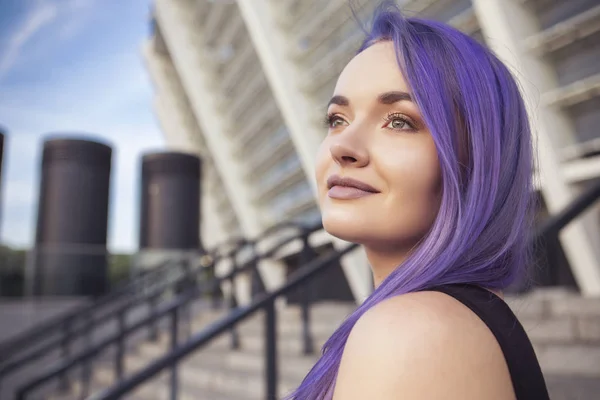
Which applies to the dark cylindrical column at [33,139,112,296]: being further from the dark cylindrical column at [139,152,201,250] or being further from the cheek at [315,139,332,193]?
the cheek at [315,139,332,193]

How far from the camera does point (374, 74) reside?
2.80 ft

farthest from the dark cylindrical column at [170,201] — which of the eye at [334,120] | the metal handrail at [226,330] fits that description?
the eye at [334,120]

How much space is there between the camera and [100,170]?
1052 cm

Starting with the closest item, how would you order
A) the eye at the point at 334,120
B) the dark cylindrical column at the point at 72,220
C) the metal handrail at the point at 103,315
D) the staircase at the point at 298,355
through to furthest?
1. the eye at the point at 334,120
2. the staircase at the point at 298,355
3. the metal handrail at the point at 103,315
4. the dark cylindrical column at the point at 72,220

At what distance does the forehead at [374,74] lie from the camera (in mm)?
836

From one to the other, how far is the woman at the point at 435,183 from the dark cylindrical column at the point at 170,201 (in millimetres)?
11766

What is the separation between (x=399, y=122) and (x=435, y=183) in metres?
0.11

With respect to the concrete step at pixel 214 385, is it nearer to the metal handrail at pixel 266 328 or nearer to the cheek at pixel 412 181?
the metal handrail at pixel 266 328

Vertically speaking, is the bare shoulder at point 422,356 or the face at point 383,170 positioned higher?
the face at point 383,170

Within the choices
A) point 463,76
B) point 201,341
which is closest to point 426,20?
point 463,76

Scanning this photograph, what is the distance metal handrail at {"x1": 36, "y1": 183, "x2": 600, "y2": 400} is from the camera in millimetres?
2191

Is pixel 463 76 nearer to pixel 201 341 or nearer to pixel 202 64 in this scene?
pixel 201 341

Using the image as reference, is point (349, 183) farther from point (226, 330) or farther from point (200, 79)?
point (200, 79)

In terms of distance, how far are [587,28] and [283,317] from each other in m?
3.84
